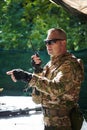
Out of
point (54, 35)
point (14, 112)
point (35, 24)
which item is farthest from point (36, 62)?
point (35, 24)

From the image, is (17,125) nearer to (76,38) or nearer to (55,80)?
(55,80)

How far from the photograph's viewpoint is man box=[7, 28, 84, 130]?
3742 mm

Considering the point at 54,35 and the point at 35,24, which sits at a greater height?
the point at 54,35

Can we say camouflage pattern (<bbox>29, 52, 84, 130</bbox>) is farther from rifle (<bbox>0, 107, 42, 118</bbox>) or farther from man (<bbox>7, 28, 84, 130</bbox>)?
rifle (<bbox>0, 107, 42, 118</bbox>)

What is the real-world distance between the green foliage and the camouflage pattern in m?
3.23

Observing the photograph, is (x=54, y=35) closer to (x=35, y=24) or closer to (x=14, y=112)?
(x=14, y=112)

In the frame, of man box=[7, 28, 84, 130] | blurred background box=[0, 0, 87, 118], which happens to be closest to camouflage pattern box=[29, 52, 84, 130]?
man box=[7, 28, 84, 130]

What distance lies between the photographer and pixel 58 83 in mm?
3680

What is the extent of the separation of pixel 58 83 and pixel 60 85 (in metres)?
0.03

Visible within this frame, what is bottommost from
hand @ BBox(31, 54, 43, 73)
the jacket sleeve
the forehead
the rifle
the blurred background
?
the blurred background

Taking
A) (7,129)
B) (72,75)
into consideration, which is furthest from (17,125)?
(72,75)

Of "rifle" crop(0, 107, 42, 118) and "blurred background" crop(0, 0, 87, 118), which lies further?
"blurred background" crop(0, 0, 87, 118)

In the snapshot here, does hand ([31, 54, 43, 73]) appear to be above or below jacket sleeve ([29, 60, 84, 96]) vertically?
below

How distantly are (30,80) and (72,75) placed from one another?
0.42 metres
